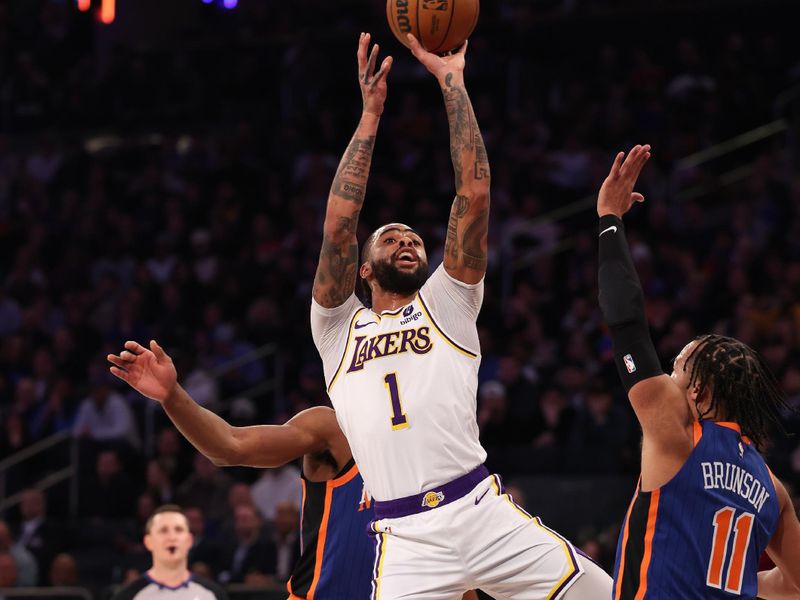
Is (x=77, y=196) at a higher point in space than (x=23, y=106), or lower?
lower

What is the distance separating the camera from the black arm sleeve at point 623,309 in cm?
424

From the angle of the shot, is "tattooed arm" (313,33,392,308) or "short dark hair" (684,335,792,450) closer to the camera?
"short dark hair" (684,335,792,450)

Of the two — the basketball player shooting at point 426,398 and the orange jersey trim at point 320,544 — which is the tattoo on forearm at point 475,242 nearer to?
the basketball player shooting at point 426,398

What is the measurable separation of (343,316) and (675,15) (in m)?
12.8

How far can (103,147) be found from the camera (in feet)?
61.9

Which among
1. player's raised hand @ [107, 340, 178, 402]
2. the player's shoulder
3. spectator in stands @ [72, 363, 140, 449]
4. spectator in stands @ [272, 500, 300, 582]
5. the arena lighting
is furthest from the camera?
the arena lighting

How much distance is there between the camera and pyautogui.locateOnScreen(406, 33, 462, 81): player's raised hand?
579cm

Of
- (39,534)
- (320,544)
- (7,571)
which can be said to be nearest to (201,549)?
(7,571)

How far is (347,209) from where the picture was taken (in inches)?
226

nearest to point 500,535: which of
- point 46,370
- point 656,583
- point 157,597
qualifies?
point 656,583

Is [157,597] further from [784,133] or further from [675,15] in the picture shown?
[675,15]

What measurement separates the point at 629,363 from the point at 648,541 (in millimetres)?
595

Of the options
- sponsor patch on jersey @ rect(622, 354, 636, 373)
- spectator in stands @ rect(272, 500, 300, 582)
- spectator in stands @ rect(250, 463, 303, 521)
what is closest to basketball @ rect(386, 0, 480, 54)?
sponsor patch on jersey @ rect(622, 354, 636, 373)

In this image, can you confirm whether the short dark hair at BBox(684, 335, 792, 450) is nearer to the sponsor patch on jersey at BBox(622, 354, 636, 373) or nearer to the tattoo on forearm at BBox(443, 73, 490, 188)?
the sponsor patch on jersey at BBox(622, 354, 636, 373)
